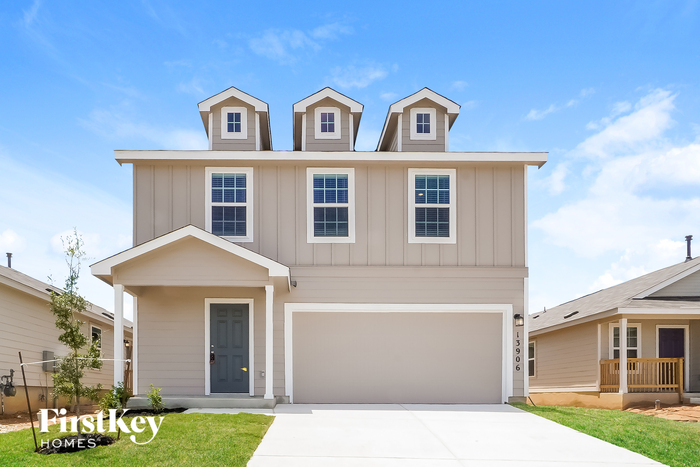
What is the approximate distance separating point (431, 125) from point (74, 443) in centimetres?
931

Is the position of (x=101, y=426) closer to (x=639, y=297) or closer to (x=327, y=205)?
(x=327, y=205)

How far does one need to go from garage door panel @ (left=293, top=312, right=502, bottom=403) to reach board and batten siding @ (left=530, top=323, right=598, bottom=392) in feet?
17.1

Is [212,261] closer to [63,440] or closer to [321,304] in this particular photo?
[321,304]

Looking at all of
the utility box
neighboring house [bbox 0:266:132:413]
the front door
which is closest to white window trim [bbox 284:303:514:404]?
neighboring house [bbox 0:266:132:413]

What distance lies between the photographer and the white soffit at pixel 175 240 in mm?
10281

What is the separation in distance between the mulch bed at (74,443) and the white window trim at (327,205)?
5771mm

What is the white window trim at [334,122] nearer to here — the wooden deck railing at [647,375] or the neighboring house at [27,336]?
the neighboring house at [27,336]

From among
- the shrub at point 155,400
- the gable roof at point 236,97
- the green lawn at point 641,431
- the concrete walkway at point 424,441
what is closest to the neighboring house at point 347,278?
the gable roof at point 236,97

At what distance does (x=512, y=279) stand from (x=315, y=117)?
219 inches

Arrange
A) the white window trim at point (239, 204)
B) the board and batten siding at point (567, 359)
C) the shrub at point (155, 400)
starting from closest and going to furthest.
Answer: the shrub at point (155, 400) → the white window trim at point (239, 204) → the board and batten siding at point (567, 359)

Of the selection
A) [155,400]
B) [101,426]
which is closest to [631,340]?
[155,400]

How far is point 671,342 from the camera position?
15.6 metres

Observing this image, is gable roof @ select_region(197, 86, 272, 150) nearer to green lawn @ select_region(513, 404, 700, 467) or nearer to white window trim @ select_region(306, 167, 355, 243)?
white window trim @ select_region(306, 167, 355, 243)

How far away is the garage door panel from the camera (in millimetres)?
11883
